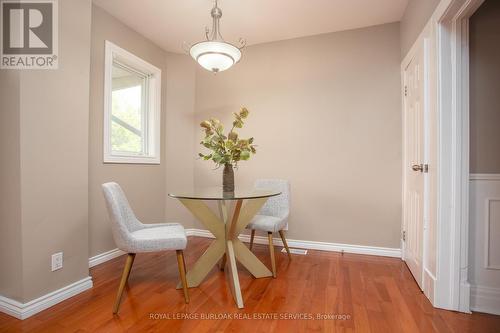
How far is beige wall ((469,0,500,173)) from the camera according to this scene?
5.69ft

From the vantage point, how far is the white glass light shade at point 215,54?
6.46 ft

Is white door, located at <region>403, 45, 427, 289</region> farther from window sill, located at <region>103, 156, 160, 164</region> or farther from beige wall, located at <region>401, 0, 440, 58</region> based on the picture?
window sill, located at <region>103, 156, 160, 164</region>

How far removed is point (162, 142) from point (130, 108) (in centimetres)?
60

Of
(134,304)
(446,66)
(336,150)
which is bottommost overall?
(134,304)

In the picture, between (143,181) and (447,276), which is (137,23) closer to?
(143,181)

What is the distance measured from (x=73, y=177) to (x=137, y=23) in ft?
6.22

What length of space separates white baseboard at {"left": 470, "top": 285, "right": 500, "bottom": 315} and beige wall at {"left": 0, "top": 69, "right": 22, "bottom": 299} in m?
3.00

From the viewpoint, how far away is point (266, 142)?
10.7 feet

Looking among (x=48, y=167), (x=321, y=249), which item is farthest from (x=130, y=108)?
(x=321, y=249)

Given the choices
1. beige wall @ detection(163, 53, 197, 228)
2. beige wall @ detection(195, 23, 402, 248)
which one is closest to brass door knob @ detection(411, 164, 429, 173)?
beige wall @ detection(195, 23, 402, 248)

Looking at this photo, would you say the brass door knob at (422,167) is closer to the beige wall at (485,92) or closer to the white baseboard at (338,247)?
the beige wall at (485,92)

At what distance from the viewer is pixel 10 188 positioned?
5.51 feet

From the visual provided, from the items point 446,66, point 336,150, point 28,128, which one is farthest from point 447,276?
point 28,128

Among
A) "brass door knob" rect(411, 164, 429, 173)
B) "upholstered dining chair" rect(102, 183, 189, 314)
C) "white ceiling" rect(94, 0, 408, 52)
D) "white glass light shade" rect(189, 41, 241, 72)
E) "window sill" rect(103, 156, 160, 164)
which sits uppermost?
"white ceiling" rect(94, 0, 408, 52)
